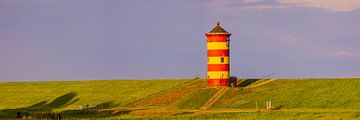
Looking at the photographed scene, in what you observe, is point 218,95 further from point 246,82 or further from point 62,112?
point 62,112

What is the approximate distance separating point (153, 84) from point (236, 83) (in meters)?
12.4

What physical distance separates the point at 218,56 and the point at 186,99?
749cm

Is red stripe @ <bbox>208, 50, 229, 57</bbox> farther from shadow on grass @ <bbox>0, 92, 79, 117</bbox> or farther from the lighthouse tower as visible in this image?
shadow on grass @ <bbox>0, 92, 79, 117</bbox>

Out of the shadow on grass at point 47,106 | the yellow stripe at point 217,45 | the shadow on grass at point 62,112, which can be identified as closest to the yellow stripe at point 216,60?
the yellow stripe at point 217,45

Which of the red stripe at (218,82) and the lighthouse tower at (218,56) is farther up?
the lighthouse tower at (218,56)

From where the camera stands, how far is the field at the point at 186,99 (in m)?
73.7

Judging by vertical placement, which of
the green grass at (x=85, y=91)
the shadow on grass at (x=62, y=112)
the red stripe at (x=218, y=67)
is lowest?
the shadow on grass at (x=62, y=112)

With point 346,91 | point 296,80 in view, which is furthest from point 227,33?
point 346,91

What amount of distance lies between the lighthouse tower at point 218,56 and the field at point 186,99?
1697 millimetres

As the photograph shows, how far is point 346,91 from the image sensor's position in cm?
8262

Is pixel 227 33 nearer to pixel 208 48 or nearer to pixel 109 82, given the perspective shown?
pixel 208 48

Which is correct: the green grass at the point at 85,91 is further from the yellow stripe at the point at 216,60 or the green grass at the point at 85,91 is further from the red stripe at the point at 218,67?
the yellow stripe at the point at 216,60

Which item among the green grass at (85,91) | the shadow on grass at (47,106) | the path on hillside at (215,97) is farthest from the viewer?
the green grass at (85,91)

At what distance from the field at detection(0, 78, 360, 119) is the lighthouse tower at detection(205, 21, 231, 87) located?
1697 millimetres
